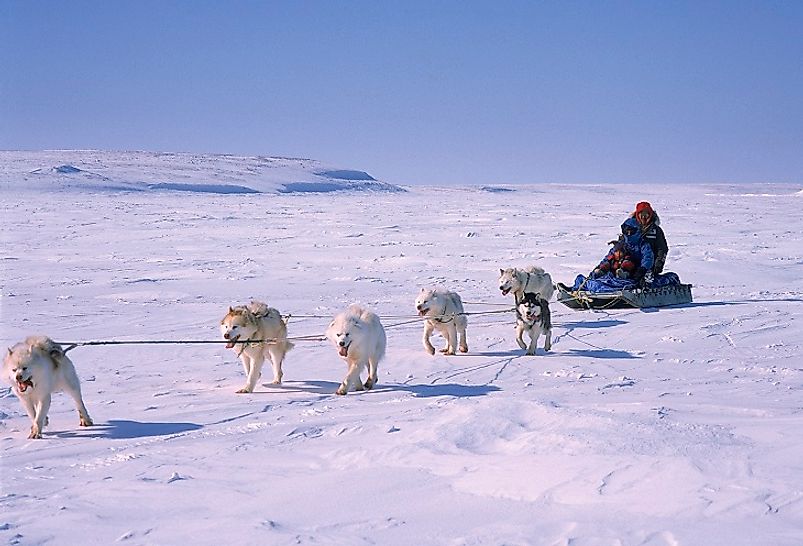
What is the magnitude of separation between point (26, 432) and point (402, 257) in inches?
445

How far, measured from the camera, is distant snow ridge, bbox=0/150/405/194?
144ft

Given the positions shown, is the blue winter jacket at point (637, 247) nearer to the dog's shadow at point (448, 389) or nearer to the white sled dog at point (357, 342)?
the dog's shadow at point (448, 389)

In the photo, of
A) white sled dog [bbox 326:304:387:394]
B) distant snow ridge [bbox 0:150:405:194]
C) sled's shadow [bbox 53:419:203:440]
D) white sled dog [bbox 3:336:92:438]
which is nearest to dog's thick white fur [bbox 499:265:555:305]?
white sled dog [bbox 326:304:387:394]

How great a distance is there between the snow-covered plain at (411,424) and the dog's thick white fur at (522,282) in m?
0.49

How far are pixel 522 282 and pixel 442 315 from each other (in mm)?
1541

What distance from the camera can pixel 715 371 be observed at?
7.12m

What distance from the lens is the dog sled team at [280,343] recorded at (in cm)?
520

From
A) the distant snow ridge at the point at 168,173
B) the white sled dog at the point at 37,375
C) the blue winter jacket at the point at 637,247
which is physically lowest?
the white sled dog at the point at 37,375

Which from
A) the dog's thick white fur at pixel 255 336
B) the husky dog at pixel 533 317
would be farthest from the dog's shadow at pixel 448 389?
the husky dog at pixel 533 317

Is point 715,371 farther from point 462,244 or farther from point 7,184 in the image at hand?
point 7,184

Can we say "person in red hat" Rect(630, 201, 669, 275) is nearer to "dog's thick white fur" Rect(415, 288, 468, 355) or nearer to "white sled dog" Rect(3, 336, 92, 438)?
"dog's thick white fur" Rect(415, 288, 468, 355)

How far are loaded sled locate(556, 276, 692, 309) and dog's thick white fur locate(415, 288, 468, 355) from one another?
282 centimetres

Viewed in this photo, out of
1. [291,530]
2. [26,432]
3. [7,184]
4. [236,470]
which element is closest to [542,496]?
[291,530]

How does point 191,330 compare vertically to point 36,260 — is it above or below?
below
